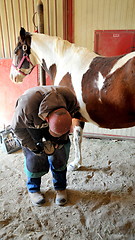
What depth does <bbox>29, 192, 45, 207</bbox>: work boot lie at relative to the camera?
1.75 meters

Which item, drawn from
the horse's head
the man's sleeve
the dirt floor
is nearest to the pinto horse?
the horse's head

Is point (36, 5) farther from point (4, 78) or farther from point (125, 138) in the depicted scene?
point (125, 138)

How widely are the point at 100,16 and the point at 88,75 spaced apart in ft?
4.48

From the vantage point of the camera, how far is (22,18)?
2914mm

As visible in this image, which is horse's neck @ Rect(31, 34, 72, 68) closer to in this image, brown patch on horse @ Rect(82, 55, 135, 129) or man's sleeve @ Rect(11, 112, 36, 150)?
brown patch on horse @ Rect(82, 55, 135, 129)

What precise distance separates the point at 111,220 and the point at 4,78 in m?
2.67

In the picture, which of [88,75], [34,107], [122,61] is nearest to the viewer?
[34,107]

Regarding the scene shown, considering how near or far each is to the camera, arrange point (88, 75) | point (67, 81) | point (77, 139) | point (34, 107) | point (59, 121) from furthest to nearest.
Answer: point (77, 139) → point (67, 81) → point (88, 75) → point (34, 107) → point (59, 121)

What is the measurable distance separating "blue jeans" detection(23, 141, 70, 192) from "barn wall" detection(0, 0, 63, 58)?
1.98m

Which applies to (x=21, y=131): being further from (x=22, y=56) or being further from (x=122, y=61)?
(x=22, y=56)

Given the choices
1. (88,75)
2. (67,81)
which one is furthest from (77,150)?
(88,75)

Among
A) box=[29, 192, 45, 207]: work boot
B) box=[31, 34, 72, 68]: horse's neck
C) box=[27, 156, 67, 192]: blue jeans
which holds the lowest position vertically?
box=[29, 192, 45, 207]: work boot

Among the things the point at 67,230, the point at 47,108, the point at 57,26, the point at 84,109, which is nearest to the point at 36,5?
the point at 57,26

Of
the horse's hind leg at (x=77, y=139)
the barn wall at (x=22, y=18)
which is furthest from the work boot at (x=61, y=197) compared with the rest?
the barn wall at (x=22, y=18)
